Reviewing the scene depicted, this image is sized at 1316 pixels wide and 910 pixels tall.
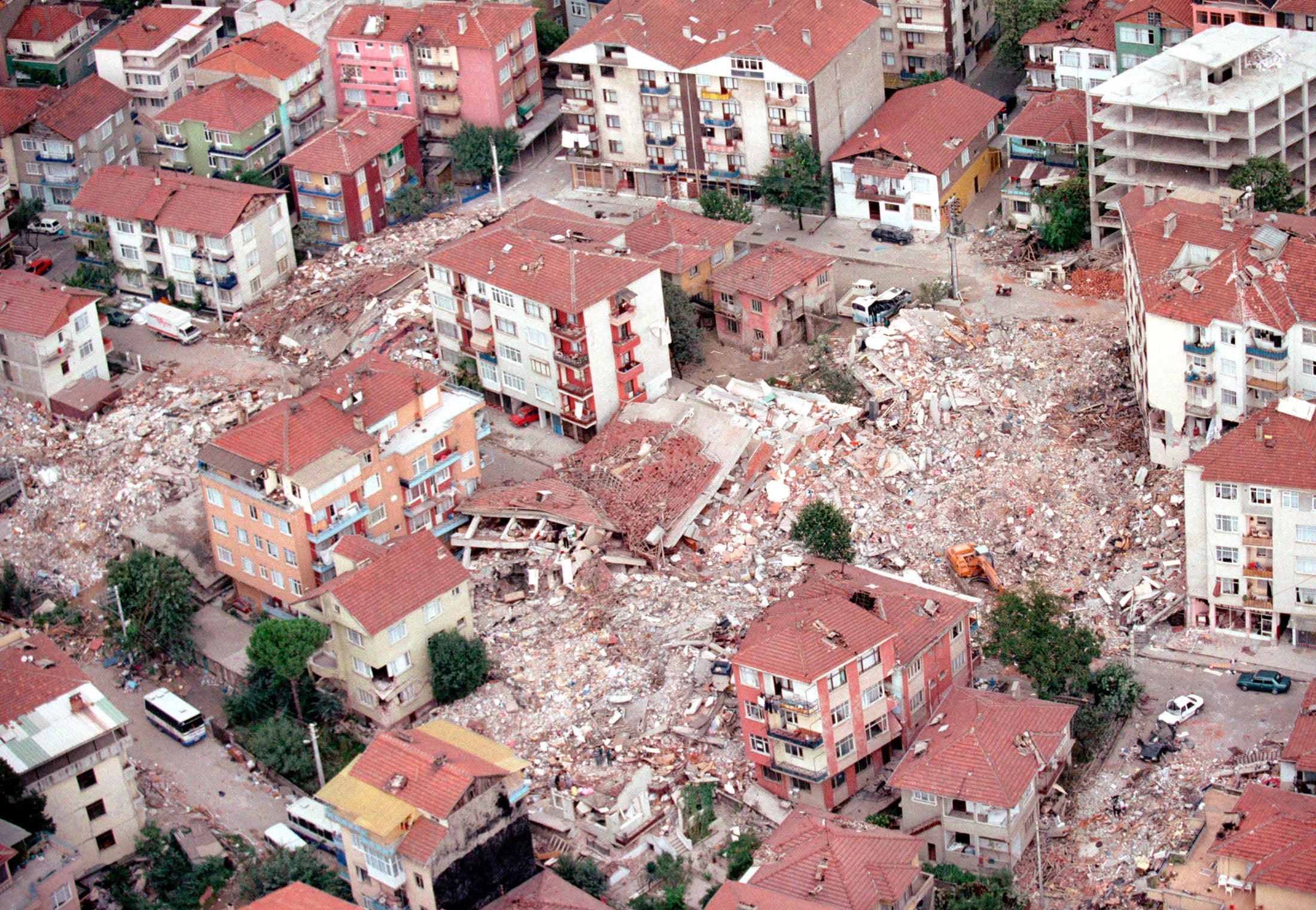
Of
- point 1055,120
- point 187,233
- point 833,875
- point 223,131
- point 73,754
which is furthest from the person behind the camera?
point 223,131

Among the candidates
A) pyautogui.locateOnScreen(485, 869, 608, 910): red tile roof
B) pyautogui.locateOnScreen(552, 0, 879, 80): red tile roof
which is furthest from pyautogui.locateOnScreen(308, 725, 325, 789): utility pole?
pyautogui.locateOnScreen(552, 0, 879, 80): red tile roof

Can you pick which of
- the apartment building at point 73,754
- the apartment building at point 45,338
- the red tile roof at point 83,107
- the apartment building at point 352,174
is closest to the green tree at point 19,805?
the apartment building at point 73,754

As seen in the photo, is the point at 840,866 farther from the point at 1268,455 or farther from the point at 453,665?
the point at 1268,455

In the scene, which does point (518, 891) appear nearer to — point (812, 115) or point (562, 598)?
point (562, 598)

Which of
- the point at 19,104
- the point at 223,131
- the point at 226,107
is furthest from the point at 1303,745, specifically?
the point at 19,104

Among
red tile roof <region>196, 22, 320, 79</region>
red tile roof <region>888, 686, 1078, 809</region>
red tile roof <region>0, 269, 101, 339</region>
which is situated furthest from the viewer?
red tile roof <region>196, 22, 320, 79</region>

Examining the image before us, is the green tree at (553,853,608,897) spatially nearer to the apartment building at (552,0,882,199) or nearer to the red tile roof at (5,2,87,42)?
the apartment building at (552,0,882,199)
